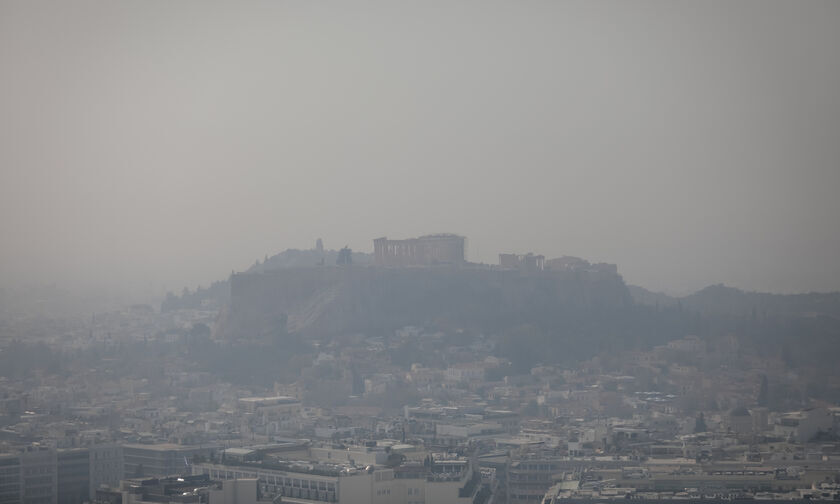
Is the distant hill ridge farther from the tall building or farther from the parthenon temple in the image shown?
the tall building

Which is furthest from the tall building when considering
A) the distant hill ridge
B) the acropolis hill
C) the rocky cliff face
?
the acropolis hill

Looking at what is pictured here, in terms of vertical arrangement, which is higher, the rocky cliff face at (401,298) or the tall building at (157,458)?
the rocky cliff face at (401,298)

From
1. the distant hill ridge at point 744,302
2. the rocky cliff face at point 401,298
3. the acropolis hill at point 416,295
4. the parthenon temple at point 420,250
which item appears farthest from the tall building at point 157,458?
the parthenon temple at point 420,250

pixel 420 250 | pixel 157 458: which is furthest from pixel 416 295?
pixel 157 458

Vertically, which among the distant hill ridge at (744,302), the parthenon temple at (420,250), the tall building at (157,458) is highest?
the parthenon temple at (420,250)

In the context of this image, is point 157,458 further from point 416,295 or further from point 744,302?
point 416,295

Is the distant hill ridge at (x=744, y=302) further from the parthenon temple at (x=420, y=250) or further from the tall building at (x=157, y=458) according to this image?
the tall building at (x=157, y=458)

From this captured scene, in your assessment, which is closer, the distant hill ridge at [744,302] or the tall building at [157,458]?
the tall building at [157,458]

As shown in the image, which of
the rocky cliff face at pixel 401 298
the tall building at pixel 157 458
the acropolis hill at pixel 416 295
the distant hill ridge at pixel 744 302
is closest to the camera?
the tall building at pixel 157 458
